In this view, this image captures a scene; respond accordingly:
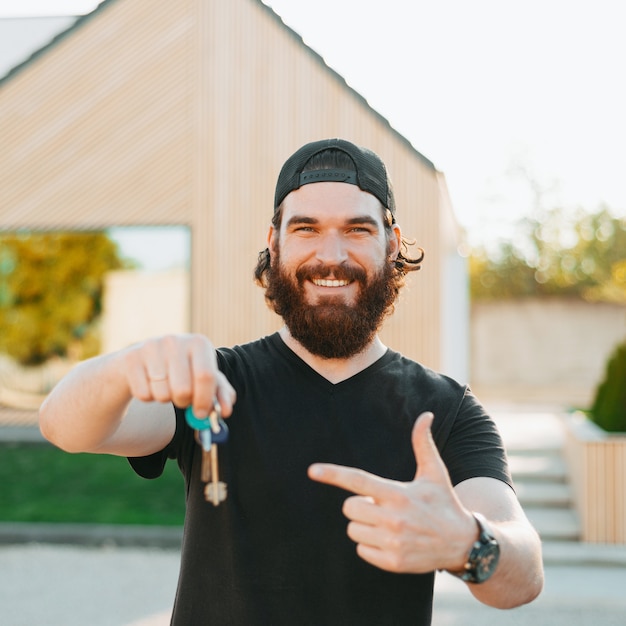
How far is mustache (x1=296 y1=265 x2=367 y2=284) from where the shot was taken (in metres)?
2.08

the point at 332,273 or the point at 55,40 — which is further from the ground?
the point at 55,40

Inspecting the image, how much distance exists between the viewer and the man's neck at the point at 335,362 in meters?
2.12

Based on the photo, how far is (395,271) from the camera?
2.42 metres

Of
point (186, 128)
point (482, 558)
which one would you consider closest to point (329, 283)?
point (482, 558)

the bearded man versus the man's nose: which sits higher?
the man's nose

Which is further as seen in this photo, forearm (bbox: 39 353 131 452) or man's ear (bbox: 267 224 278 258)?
man's ear (bbox: 267 224 278 258)

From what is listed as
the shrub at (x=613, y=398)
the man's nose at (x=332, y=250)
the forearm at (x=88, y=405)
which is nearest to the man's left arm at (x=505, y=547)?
the man's nose at (x=332, y=250)

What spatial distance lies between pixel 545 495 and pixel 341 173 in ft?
21.3

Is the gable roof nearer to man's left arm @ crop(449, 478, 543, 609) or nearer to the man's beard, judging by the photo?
the man's beard

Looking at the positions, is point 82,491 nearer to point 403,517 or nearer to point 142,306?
point 142,306

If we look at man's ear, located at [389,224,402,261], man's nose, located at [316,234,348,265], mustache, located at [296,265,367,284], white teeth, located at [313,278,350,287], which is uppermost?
man's ear, located at [389,224,402,261]

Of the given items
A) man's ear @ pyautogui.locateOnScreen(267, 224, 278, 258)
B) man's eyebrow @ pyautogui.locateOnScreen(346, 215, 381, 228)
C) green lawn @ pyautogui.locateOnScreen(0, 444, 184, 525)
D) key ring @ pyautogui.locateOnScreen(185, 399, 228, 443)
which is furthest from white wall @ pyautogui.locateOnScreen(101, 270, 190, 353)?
key ring @ pyautogui.locateOnScreen(185, 399, 228, 443)

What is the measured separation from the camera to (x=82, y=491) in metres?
8.78

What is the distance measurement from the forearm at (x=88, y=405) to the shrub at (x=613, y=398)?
6.75m
